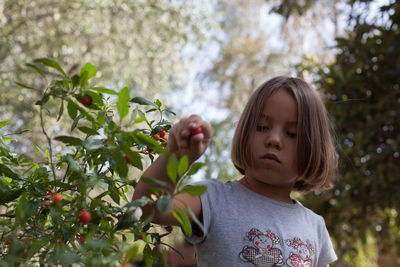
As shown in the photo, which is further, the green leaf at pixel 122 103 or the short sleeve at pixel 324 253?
the short sleeve at pixel 324 253

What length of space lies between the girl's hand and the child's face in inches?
13.7

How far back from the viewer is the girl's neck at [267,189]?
1.21 metres

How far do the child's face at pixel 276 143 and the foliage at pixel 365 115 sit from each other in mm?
1410

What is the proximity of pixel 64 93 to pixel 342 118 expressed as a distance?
91.0 inches

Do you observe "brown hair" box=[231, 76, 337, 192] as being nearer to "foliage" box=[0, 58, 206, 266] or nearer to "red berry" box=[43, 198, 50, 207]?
"foliage" box=[0, 58, 206, 266]

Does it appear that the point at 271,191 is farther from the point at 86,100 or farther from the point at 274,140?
the point at 86,100

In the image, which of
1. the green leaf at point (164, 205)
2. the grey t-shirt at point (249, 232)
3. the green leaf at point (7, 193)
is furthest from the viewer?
the grey t-shirt at point (249, 232)

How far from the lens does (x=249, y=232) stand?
108 cm

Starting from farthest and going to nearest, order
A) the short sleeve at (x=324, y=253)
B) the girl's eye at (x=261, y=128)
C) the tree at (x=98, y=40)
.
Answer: the tree at (x=98, y=40), the short sleeve at (x=324, y=253), the girl's eye at (x=261, y=128)

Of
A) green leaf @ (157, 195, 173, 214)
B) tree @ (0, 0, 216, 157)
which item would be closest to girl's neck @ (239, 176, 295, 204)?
green leaf @ (157, 195, 173, 214)

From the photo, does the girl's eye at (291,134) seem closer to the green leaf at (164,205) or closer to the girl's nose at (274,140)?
the girl's nose at (274,140)

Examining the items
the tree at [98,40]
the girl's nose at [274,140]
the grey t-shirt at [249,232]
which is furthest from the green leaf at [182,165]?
the tree at [98,40]

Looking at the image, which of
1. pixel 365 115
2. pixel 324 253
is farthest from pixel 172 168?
pixel 365 115

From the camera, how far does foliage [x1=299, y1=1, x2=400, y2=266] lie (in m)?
2.66
